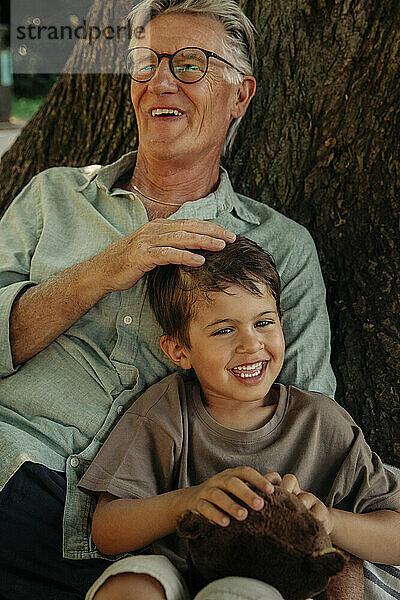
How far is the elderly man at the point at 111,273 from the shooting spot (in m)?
1.71

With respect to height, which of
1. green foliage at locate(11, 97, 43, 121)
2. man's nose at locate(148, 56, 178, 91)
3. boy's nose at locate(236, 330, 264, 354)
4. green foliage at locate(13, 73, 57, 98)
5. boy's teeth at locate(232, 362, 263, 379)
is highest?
man's nose at locate(148, 56, 178, 91)

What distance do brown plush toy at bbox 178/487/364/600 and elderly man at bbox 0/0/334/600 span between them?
42 centimetres

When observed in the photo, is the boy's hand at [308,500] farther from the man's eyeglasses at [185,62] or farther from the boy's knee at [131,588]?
the man's eyeglasses at [185,62]

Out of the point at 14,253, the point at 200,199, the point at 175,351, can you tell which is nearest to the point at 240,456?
the point at 175,351

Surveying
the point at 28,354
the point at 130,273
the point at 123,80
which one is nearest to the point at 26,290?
the point at 28,354

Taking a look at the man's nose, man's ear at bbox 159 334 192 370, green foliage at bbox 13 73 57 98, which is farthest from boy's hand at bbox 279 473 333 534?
green foliage at bbox 13 73 57 98

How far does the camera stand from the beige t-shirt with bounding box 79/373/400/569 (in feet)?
5.45

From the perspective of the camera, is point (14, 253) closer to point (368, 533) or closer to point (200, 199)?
point (200, 199)

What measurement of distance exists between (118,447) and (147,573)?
0.40 meters

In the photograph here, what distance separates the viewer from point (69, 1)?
5.20m

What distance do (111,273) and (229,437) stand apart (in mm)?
514

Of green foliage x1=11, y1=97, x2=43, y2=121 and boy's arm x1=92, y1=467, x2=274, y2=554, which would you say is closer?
boy's arm x1=92, y1=467, x2=274, y2=554

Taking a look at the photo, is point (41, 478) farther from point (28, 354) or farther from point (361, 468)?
point (361, 468)

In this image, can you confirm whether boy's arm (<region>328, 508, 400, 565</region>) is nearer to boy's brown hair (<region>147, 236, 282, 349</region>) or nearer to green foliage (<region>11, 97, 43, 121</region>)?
boy's brown hair (<region>147, 236, 282, 349</region>)
